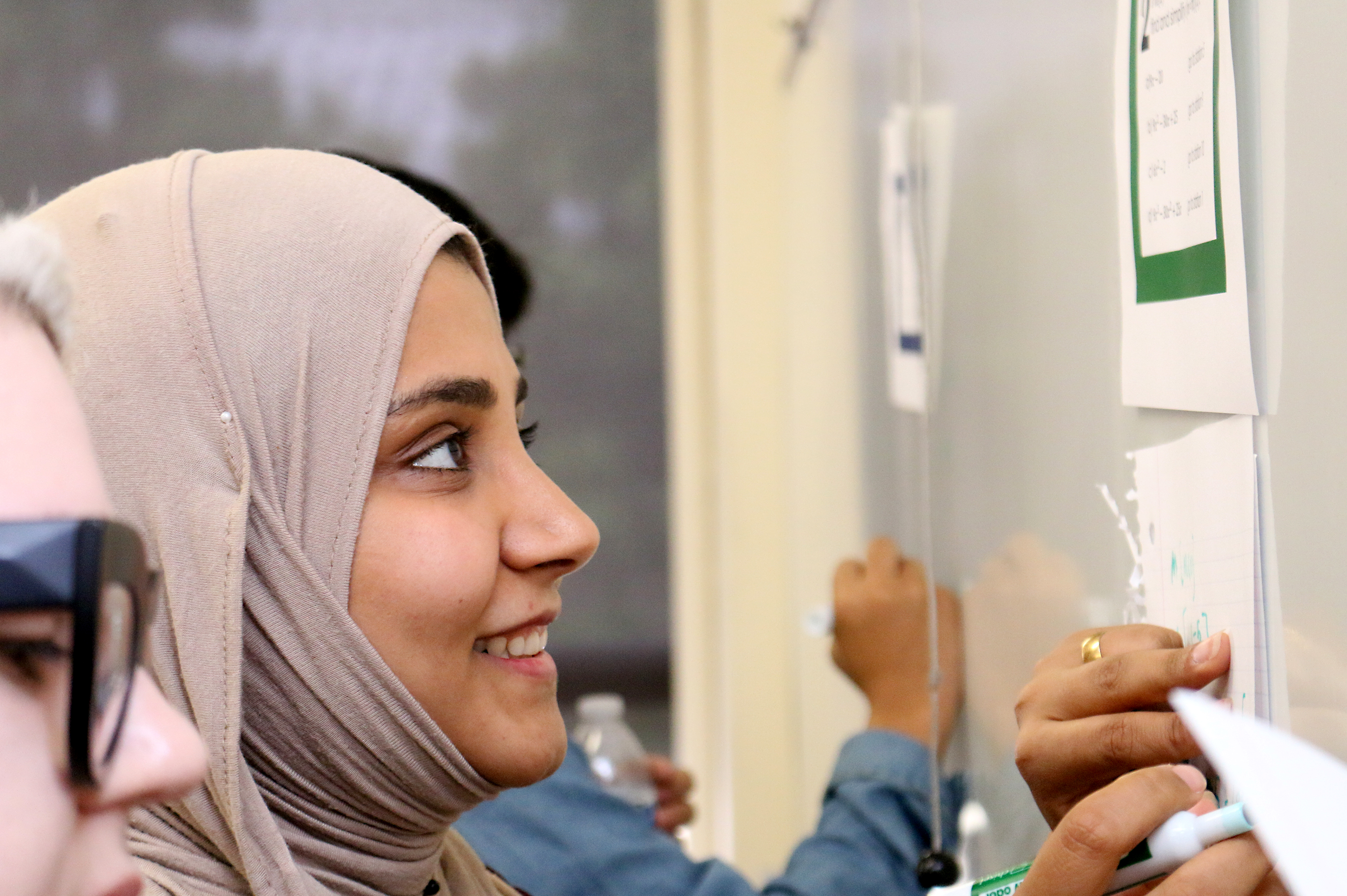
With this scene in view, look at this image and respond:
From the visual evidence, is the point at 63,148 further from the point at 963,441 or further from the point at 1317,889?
the point at 1317,889

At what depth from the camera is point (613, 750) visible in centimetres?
182

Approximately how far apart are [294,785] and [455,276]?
367 mm

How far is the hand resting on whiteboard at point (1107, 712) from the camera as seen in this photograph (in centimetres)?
55

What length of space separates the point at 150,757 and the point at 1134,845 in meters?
0.41

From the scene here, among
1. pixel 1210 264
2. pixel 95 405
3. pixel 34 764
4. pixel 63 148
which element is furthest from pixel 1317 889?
pixel 63 148

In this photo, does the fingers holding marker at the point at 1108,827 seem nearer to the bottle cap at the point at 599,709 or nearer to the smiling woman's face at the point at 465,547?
the smiling woman's face at the point at 465,547

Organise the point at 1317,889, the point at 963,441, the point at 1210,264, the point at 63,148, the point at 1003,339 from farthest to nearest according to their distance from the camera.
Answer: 1. the point at 63,148
2. the point at 963,441
3. the point at 1003,339
4. the point at 1210,264
5. the point at 1317,889

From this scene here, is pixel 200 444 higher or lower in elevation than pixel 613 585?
higher

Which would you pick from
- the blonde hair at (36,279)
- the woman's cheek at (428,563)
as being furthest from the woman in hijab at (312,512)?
the blonde hair at (36,279)

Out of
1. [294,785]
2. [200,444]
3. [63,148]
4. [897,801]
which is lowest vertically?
[897,801]

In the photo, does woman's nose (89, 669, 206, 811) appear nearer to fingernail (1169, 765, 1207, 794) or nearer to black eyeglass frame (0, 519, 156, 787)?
black eyeglass frame (0, 519, 156, 787)

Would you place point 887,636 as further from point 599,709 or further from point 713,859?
point 599,709

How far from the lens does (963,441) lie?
3.21 ft

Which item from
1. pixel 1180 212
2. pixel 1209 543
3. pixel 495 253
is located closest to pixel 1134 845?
pixel 1209 543
